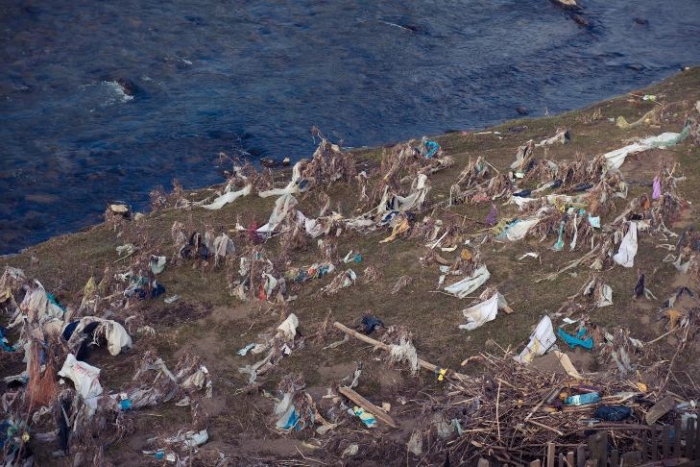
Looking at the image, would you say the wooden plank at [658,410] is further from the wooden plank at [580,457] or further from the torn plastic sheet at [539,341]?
the torn plastic sheet at [539,341]

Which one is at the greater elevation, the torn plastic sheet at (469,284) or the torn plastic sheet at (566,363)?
the torn plastic sheet at (566,363)

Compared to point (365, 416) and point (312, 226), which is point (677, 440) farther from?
point (312, 226)

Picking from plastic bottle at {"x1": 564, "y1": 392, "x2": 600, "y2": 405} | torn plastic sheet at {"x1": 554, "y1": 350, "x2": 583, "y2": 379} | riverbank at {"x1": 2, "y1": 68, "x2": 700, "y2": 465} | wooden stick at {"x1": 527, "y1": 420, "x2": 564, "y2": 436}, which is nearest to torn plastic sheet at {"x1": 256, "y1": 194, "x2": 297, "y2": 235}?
riverbank at {"x1": 2, "y1": 68, "x2": 700, "y2": 465}

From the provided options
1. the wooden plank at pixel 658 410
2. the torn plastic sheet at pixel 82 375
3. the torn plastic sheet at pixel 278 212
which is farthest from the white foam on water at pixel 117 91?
the wooden plank at pixel 658 410

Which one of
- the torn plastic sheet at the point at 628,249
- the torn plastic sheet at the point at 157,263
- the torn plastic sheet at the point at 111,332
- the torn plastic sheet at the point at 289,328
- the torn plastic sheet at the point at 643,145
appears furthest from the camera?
the torn plastic sheet at the point at 643,145

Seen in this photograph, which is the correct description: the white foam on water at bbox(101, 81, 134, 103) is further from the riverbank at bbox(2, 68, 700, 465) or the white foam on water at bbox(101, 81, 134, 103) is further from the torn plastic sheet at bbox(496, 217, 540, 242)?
the torn plastic sheet at bbox(496, 217, 540, 242)

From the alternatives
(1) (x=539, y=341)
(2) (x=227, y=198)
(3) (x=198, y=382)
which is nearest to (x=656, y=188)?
(1) (x=539, y=341)

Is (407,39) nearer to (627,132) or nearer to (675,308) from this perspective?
(627,132)
